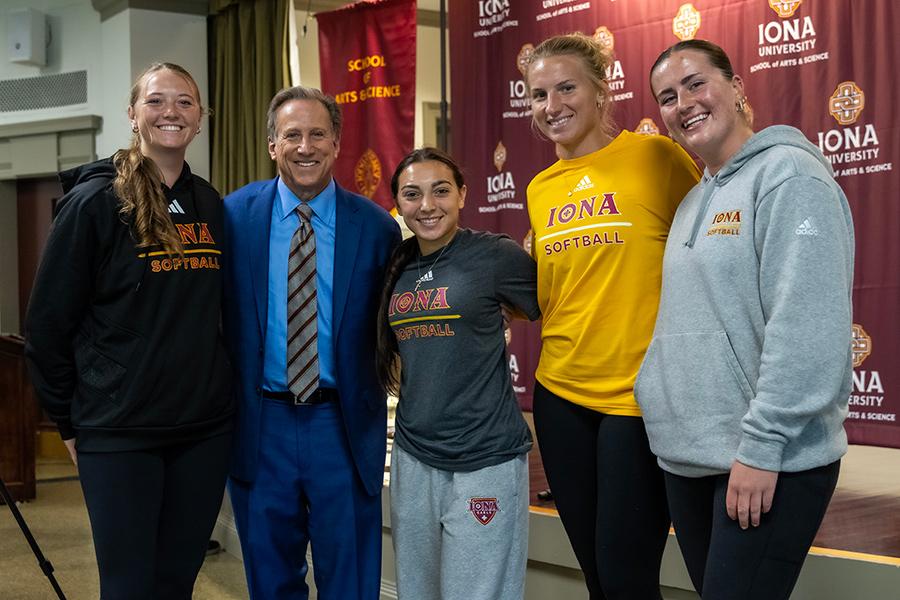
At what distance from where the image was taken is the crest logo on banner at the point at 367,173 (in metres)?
5.25

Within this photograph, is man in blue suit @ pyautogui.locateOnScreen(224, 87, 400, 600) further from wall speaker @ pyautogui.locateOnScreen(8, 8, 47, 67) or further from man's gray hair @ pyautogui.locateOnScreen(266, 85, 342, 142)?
wall speaker @ pyautogui.locateOnScreen(8, 8, 47, 67)

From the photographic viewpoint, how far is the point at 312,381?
216 cm

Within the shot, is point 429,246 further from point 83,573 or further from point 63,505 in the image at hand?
point 63,505

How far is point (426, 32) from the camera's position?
6.89 m

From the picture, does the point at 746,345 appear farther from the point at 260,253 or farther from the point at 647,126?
the point at 647,126

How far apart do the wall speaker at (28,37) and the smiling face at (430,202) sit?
5648 mm

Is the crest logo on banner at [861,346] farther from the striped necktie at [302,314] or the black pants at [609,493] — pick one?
the striped necktie at [302,314]

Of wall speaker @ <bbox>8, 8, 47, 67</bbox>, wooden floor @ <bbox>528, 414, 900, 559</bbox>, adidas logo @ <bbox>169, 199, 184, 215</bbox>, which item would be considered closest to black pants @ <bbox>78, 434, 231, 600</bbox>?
adidas logo @ <bbox>169, 199, 184, 215</bbox>

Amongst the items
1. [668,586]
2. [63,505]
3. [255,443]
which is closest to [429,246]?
[255,443]

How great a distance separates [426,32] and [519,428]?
5.34 meters

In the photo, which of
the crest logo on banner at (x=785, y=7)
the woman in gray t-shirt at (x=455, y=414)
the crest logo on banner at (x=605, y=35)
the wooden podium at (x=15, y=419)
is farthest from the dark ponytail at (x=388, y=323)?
the wooden podium at (x=15, y=419)

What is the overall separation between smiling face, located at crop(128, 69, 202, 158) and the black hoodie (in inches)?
5.5

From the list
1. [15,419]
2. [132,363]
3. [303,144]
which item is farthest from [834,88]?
[15,419]

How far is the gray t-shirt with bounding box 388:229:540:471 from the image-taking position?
6.53 ft
